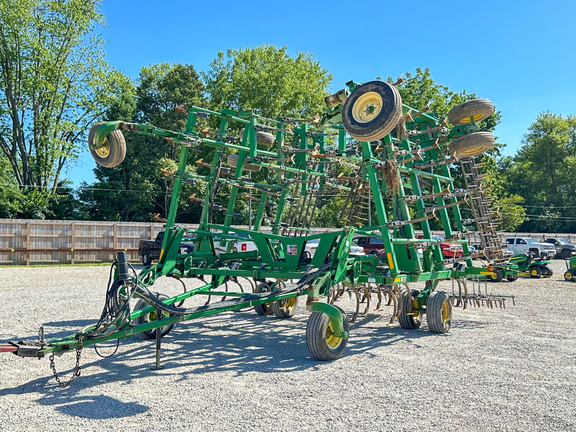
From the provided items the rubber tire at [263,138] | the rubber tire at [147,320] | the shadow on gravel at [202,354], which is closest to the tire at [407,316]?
the shadow on gravel at [202,354]

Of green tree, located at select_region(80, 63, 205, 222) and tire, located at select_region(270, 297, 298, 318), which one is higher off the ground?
green tree, located at select_region(80, 63, 205, 222)

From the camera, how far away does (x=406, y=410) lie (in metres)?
4.28

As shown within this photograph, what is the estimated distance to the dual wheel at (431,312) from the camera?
25.4 ft

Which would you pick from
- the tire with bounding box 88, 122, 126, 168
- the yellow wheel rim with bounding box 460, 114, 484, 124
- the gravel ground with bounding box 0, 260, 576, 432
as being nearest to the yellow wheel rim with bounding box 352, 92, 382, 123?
the yellow wheel rim with bounding box 460, 114, 484, 124

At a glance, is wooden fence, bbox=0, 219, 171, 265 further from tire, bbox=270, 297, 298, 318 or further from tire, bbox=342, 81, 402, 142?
tire, bbox=342, 81, 402, 142

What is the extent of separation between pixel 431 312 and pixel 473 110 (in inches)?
134

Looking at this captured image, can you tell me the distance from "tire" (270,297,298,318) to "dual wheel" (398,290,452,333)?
212cm

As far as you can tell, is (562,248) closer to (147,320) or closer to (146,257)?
(146,257)

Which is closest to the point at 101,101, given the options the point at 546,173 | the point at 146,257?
the point at 146,257

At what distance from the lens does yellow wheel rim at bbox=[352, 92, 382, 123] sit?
652 cm

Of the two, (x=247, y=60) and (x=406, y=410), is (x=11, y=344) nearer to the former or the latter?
(x=406, y=410)

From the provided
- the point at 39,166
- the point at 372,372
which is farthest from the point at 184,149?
the point at 39,166

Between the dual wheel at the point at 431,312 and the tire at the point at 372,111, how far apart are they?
291cm

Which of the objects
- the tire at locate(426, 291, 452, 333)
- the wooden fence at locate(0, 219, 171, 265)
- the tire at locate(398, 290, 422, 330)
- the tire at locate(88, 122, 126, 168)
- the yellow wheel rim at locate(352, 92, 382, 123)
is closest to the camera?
the yellow wheel rim at locate(352, 92, 382, 123)
